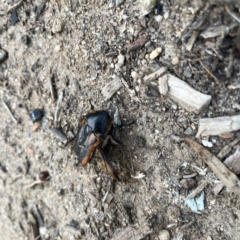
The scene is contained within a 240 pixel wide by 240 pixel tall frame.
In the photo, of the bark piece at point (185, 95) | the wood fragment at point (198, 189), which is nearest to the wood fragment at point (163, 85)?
the bark piece at point (185, 95)

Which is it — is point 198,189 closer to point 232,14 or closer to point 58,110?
point 232,14

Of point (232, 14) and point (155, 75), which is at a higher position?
point (232, 14)

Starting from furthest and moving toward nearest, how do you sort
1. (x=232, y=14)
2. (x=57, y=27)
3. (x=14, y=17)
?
(x=14, y=17) < (x=57, y=27) < (x=232, y=14)

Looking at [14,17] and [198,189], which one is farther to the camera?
[14,17]

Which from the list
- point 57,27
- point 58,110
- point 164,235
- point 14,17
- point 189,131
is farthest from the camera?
point 14,17

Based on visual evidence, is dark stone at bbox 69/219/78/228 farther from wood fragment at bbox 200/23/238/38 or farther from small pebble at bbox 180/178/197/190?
wood fragment at bbox 200/23/238/38

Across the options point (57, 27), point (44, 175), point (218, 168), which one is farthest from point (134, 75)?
point (44, 175)

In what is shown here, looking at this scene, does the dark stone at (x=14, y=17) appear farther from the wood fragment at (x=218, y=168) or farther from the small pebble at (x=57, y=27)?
the wood fragment at (x=218, y=168)
